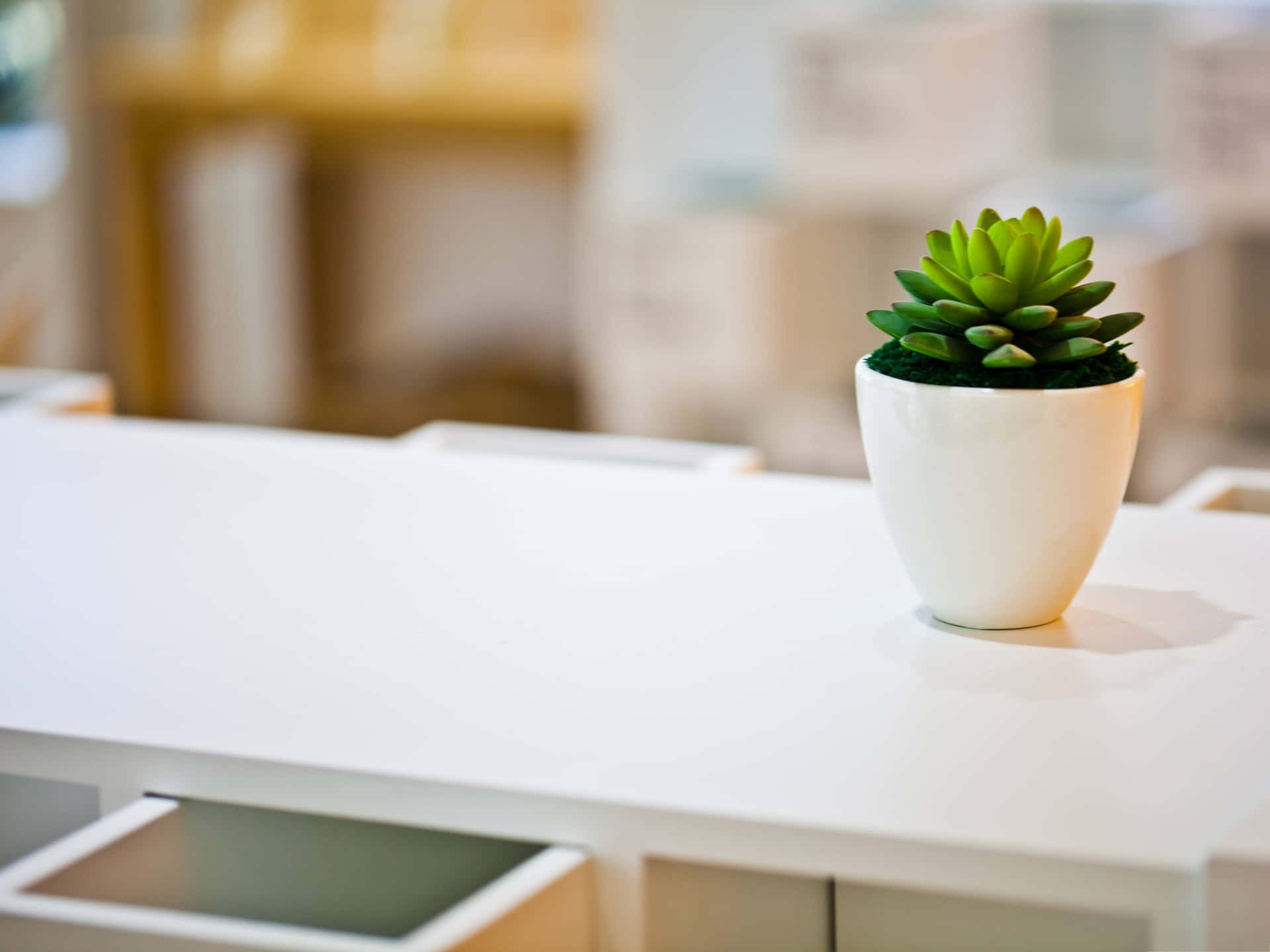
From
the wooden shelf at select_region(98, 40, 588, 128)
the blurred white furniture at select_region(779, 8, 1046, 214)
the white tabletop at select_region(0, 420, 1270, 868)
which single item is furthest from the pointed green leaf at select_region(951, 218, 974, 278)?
the wooden shelf at select_region(98, 40, 588, 128)

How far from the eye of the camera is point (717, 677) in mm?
708

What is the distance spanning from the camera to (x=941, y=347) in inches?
28.1

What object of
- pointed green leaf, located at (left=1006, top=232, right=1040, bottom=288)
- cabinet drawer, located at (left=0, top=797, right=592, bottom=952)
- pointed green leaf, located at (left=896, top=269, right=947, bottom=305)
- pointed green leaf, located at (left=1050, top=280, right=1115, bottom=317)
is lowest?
cabinet drawer, located at (left=0, top=797, right=592, bottom=952)

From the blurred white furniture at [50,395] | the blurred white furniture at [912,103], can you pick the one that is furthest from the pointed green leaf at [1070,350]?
the blurred white furniture at [912,103]

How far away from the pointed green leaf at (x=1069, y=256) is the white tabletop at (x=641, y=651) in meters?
0.16

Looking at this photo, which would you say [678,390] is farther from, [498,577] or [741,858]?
[741,858]

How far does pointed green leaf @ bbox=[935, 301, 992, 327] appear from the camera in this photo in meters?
0.71

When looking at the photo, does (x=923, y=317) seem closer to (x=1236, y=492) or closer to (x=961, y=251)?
(x=961, y=251)

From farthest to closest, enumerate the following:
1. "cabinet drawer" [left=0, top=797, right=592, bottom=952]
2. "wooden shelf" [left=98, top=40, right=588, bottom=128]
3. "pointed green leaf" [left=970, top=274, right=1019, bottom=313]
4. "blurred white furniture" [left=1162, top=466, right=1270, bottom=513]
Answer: "wooden shelf" [left=98, top=40, right=588, bottom=128] < "blurred white furniture" [left=1162, top=466, right=1270, bottom=513] < "pointed green leaf" [left=970, top=274, right=1019, bottom=313] < "cabinet drawer" [left=0, top=797, right=592, bottom=952]

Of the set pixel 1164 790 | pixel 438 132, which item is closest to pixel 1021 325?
pixel 1164 790

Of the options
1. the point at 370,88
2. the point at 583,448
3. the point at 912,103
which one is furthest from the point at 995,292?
the point at 370,88

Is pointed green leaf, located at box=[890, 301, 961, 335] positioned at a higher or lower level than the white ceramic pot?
higher

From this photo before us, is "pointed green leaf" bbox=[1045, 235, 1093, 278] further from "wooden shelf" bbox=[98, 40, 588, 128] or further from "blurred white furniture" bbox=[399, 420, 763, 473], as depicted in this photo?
"wooden shelf" bbox=[98, 40, 588, 128]

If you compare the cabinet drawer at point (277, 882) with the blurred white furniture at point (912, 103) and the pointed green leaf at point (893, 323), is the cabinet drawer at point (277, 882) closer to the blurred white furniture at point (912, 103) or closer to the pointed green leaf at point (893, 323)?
the pointed green leaf at point (893, 323)
